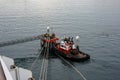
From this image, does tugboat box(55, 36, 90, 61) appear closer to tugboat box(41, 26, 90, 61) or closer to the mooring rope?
tugboat box(41, 26, 90, 61)

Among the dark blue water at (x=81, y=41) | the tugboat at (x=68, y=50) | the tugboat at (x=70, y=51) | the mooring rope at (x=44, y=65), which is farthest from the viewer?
the tugboat at (x=68, y=50)

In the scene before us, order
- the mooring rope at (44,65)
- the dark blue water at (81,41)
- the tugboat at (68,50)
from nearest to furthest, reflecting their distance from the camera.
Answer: the mooring rope at (44,65) < the dark blue water at (81,41) < the tugboat at (68,50)

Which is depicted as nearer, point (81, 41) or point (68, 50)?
point (68, 50)

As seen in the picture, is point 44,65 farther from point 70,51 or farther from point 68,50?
point 70,51

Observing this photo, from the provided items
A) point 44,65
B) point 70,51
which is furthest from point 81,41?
point 44,65

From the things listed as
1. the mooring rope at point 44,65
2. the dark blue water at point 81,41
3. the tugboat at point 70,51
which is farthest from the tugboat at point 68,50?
the mooring rope at point 44,65

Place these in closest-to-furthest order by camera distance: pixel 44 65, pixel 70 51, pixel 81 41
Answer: pixel 44 65 → pixel 70 51 → pixel 81 41

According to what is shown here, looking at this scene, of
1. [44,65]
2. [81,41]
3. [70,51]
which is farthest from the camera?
[81,41]

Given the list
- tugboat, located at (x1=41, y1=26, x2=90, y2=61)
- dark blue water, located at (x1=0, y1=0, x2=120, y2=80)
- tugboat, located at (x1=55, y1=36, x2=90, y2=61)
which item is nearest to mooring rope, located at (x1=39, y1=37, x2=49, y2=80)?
dark blue water, located at (x1=0, y1=0, x2=120, y2=80)

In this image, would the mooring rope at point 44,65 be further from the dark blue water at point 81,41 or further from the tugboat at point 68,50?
the tugboat at point 68,50

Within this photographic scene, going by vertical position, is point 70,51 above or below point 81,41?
below

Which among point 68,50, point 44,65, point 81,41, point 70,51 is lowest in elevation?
point 44,65

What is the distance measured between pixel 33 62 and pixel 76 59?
11.4m

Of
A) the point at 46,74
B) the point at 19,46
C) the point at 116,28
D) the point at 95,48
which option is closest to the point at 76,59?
the point at 46,74
